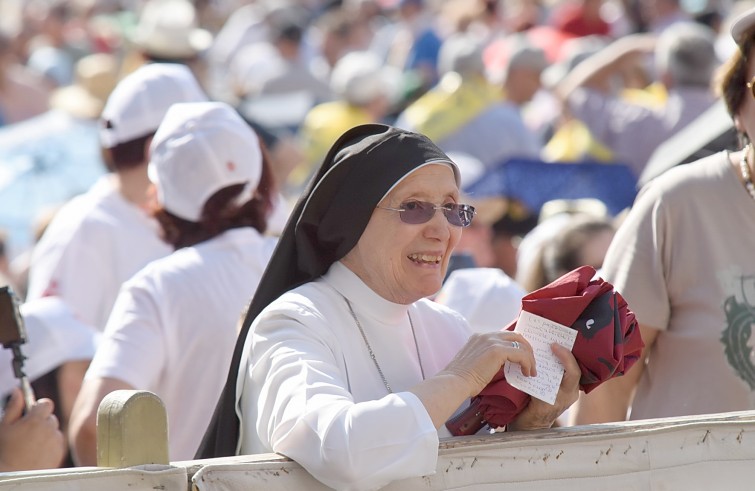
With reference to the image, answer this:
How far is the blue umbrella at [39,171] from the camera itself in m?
7.37

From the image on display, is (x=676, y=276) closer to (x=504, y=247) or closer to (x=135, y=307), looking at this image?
(x=135, y=307)

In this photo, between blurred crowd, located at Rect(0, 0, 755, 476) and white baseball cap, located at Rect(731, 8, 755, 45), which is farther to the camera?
blurred crowd, located at Rect(0, 0, 755, 476)

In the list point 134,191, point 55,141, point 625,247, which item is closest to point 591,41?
point 55,141

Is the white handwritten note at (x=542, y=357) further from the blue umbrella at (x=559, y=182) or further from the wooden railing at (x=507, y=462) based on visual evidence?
the blue umbrella at (x=559, y=182)

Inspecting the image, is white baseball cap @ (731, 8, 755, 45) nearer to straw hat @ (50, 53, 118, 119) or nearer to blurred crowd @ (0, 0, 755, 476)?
blurred crowd @ (0, 0, 755, 476)

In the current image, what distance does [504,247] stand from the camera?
6.98 m

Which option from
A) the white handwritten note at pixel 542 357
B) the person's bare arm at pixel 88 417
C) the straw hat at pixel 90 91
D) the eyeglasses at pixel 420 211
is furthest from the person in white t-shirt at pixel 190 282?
the straw hat at pixel 90 91

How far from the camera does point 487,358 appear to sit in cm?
271

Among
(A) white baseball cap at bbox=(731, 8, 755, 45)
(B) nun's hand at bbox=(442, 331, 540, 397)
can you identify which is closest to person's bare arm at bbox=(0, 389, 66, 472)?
(B) nun's hand at bbox=(442, 331, 540, 397)

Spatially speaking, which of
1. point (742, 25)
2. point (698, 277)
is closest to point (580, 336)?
point (698, 277)

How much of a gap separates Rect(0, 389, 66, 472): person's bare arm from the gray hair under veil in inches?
28.1

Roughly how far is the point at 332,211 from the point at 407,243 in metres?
0.18

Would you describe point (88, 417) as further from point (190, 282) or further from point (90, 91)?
point (90, 91)

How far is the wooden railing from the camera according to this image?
2.33 meters
